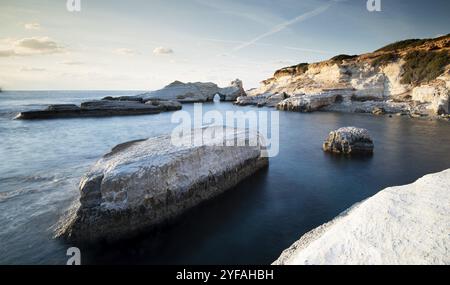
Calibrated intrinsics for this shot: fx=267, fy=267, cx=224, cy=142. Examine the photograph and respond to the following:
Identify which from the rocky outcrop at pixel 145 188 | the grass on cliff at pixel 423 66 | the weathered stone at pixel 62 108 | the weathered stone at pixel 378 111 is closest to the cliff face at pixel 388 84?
the grass on cliff at pixel 423 66

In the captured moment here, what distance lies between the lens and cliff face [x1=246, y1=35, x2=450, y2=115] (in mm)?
36263

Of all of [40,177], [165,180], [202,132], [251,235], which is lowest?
[251,235]

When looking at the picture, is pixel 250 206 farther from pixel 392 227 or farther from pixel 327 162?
pixel 327 162

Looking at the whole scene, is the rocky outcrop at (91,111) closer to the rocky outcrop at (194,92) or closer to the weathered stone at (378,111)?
the rocky outcrop at (194,92)

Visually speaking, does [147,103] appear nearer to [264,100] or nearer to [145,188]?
[264,100]

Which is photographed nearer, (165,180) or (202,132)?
(165,180)

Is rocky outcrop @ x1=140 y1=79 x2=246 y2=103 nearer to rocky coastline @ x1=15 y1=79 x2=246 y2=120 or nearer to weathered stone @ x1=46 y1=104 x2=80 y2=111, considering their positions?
rocky coastline @ x1=15 y1=79 x2=246 y2=120

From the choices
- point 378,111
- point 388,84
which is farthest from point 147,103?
point 388,84

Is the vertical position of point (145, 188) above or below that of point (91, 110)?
below

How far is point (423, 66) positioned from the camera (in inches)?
1619

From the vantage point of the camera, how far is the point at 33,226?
8719mm

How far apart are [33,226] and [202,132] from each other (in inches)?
311

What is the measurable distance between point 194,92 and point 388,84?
45.1 metres
